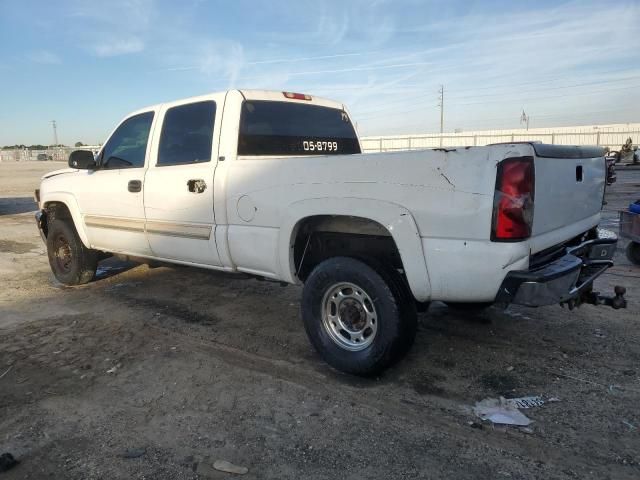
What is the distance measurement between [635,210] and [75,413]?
639cm

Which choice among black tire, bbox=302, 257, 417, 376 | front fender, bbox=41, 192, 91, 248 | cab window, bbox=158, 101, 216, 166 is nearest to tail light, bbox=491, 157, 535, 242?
black tire, bbox=302, 257, 417, 376

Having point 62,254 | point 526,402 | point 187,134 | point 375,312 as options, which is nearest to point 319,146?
point 187,134

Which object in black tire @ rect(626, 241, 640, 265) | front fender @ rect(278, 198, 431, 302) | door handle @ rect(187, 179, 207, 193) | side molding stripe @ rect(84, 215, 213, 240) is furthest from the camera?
black tire @ rect(626, 241, 640, 265)

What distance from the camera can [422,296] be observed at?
3.12m

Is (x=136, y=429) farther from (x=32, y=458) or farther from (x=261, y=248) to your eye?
(x=261, y=248)

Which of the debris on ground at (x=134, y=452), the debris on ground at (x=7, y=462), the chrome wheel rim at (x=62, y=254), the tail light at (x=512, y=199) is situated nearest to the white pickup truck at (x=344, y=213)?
the tail light at (x=512, y=199)

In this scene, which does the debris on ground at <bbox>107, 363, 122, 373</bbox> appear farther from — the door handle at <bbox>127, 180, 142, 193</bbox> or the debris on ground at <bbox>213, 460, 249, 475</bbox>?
the door handle at <bbox>127, 180, 142, 193</bbox>

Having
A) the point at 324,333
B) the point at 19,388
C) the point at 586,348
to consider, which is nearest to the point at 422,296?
the point at 324,333

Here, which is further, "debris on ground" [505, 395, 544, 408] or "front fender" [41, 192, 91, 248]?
"front fender" [41, 192, 91, 248]

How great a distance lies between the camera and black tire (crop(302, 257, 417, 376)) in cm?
323

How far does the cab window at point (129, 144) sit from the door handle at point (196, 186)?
0.92 metres

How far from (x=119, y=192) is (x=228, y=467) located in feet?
11.3

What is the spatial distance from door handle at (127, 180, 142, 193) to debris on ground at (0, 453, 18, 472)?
279cm

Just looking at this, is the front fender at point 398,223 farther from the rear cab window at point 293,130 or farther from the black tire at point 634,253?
the black tire at point 634,253
